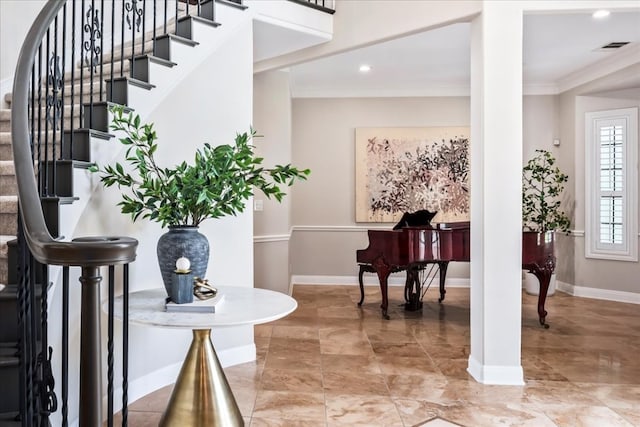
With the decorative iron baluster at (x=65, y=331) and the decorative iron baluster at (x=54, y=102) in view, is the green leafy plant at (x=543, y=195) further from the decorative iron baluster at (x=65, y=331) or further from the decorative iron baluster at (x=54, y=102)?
the decorative iron baluster at (x=65, y=331)

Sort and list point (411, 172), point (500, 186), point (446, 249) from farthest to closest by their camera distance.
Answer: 1. point (411, 172)
2. point (446, 249)
3. point (500, 186)

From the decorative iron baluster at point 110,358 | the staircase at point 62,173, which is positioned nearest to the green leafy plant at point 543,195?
the staircase at point 62,173

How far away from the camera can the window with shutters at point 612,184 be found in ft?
18.2

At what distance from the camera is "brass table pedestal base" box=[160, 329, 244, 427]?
6.75 feet

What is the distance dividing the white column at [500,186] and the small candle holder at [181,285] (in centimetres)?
193

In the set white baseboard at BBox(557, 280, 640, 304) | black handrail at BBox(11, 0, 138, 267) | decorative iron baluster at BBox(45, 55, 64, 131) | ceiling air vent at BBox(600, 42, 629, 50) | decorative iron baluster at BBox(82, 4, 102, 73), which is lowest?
white baseboard at BBox(557, 280, 640, 304)

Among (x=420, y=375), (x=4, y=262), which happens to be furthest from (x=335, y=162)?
(x=4, y=262)

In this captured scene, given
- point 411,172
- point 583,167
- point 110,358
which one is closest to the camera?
point 110,358

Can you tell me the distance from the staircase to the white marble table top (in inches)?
15.1

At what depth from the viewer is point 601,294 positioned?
5820 mm

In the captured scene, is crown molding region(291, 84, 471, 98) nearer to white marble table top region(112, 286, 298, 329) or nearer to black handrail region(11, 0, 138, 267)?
white marble table top region(112, 286, 298, 329)

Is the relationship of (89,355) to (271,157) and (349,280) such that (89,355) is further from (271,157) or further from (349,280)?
(349,280)

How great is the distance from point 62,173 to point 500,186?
8.31 feet

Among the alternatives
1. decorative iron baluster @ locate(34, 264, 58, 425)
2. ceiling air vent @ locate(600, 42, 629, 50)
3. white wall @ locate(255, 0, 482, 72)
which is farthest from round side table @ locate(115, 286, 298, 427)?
ceiling air vent @ locate(600, 42, 629, 50)
